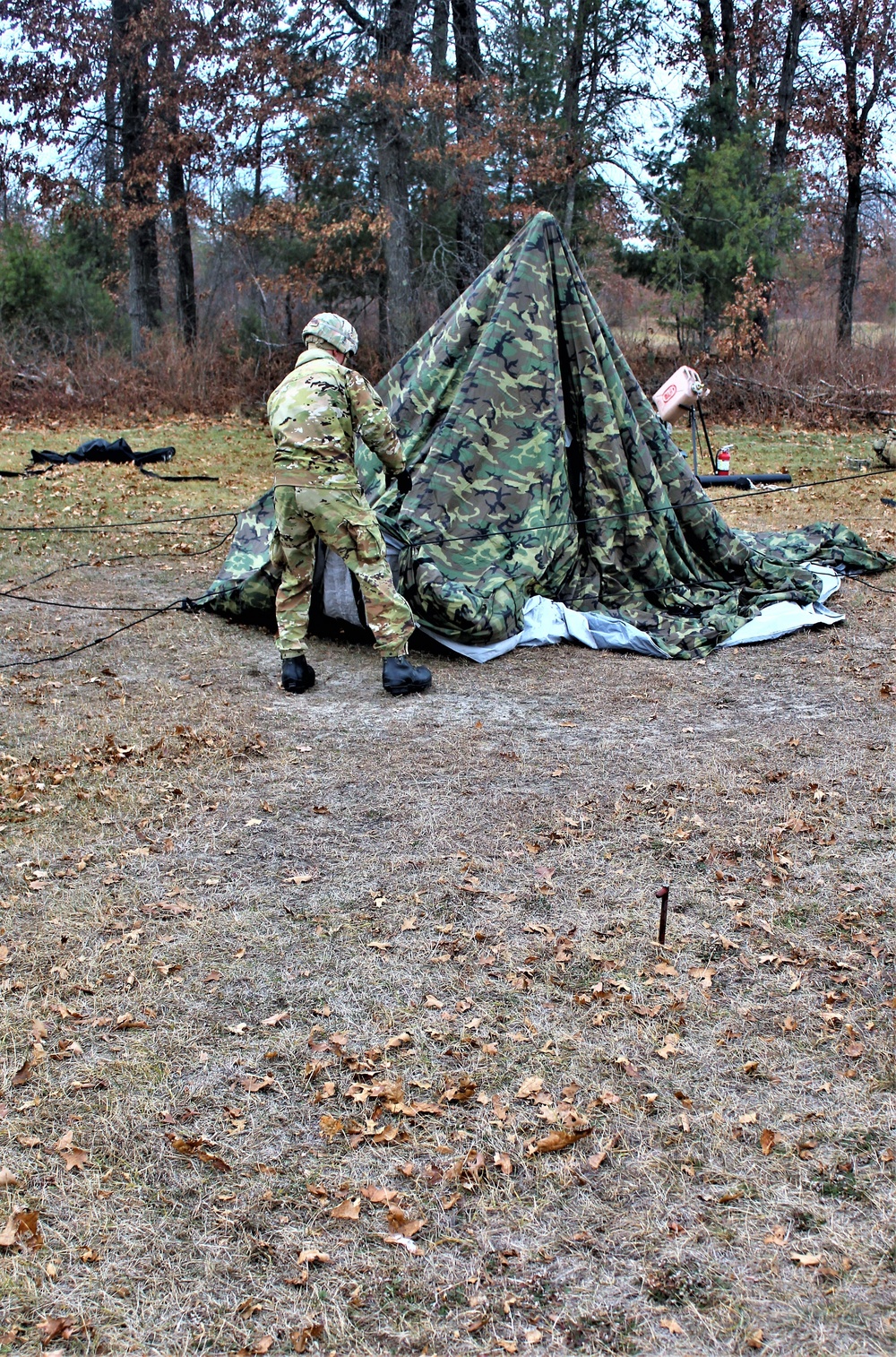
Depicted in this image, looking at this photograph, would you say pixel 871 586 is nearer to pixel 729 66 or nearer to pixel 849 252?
pixel 729 66

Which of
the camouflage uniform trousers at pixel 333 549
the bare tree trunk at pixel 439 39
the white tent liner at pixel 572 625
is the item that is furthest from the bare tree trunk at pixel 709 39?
the camouflage uniform trousers at pixel 333 549

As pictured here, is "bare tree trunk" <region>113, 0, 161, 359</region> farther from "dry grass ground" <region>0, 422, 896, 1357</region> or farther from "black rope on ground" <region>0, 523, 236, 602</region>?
"dry grass ground" <region>0, 422, 896, 1357</region>

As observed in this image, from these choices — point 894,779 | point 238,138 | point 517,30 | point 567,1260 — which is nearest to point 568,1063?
point 567,1260

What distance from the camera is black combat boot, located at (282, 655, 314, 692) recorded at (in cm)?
670

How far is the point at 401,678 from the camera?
6.64 metres

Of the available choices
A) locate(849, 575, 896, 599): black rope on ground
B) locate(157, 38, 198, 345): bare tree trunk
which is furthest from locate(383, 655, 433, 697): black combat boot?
locate(157, 38, 198, 345): bare tree trunk

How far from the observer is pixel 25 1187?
9.76ft

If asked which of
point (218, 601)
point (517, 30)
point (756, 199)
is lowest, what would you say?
point (218, 601)

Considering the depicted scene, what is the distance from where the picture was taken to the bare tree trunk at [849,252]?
74.8ft

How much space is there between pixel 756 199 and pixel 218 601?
53.7 feet

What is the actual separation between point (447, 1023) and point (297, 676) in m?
3.37

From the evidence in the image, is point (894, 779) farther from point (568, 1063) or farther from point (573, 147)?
point (573, 147)

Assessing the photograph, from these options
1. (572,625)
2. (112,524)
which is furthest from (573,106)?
(572,625)

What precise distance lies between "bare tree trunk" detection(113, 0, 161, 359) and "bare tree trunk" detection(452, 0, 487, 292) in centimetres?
546
